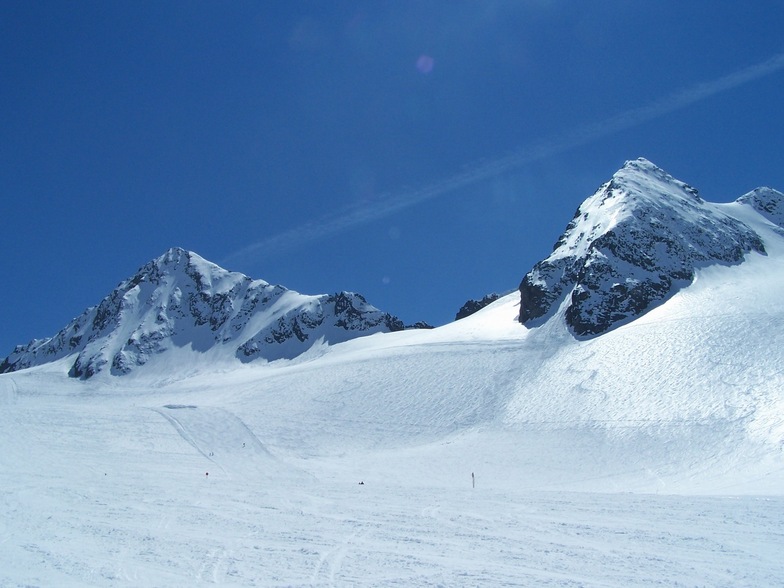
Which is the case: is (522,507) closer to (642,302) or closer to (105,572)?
(105,572)

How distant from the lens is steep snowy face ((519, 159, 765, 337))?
63531 mm

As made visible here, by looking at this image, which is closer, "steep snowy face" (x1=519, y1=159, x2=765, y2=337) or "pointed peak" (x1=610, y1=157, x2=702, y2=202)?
"steep snowy face" (x1=519, y1=159, x2=765, y2=337)

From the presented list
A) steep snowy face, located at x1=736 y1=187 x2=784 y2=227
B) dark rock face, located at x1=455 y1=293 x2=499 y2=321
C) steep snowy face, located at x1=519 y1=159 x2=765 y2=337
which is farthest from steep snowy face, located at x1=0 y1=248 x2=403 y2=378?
steep snowy face, located at x1=736 y1=187 x2=784 y2=227

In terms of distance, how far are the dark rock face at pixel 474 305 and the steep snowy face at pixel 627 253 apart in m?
31.3

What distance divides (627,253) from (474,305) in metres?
49.7

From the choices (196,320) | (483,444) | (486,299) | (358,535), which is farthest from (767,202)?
(358,535)

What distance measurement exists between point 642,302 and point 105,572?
60.9m

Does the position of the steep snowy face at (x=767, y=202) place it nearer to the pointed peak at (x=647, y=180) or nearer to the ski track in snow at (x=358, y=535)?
the pointed peak at (x=647, y=180)

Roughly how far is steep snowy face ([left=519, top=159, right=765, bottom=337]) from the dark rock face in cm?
3129

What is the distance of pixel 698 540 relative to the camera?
1440 centimetres

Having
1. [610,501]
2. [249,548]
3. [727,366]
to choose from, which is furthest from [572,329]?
[249,548]

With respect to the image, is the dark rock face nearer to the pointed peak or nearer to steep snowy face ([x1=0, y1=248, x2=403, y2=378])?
steep snowy face ([x1=0, y1=248, x2=403, y2=378])

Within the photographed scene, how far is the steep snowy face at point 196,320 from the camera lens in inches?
4016

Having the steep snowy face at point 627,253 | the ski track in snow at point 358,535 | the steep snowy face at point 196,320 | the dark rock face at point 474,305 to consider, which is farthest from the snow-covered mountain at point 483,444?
the dark rock face at point 474,305
